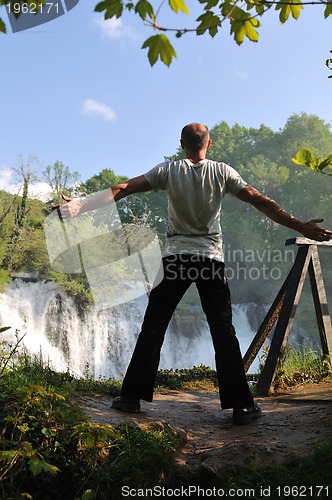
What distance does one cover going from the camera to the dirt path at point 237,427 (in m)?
3.04

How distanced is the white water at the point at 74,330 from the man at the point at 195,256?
15.7 metres

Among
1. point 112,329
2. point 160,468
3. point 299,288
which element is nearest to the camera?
point 160,468

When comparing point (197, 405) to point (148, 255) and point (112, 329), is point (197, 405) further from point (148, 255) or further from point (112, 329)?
point (148, 255)

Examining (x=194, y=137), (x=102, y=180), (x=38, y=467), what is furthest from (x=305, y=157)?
(x=102, y=180)

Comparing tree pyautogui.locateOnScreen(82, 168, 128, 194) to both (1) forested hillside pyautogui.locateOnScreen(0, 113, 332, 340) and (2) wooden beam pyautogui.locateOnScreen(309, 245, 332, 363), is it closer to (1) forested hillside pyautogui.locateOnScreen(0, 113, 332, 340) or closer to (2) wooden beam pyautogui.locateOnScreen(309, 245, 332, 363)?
(1) forested hillside pyautogui.locateOnScreen(0, 113, 332, 340)

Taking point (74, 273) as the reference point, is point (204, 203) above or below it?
below

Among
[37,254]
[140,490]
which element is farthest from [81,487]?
[37,254]

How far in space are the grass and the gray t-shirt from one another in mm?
1356

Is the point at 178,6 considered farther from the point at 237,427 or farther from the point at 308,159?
the point at 237,427

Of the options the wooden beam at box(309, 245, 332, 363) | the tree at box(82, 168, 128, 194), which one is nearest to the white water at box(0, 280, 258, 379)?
the wooden beam at box(309, 245, 332, 363)

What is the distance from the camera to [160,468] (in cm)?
294

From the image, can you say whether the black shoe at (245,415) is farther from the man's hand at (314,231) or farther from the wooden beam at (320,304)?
the wooden beam at (320,304)

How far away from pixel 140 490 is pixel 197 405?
84.7 inches

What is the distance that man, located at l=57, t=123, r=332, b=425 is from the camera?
374cm
